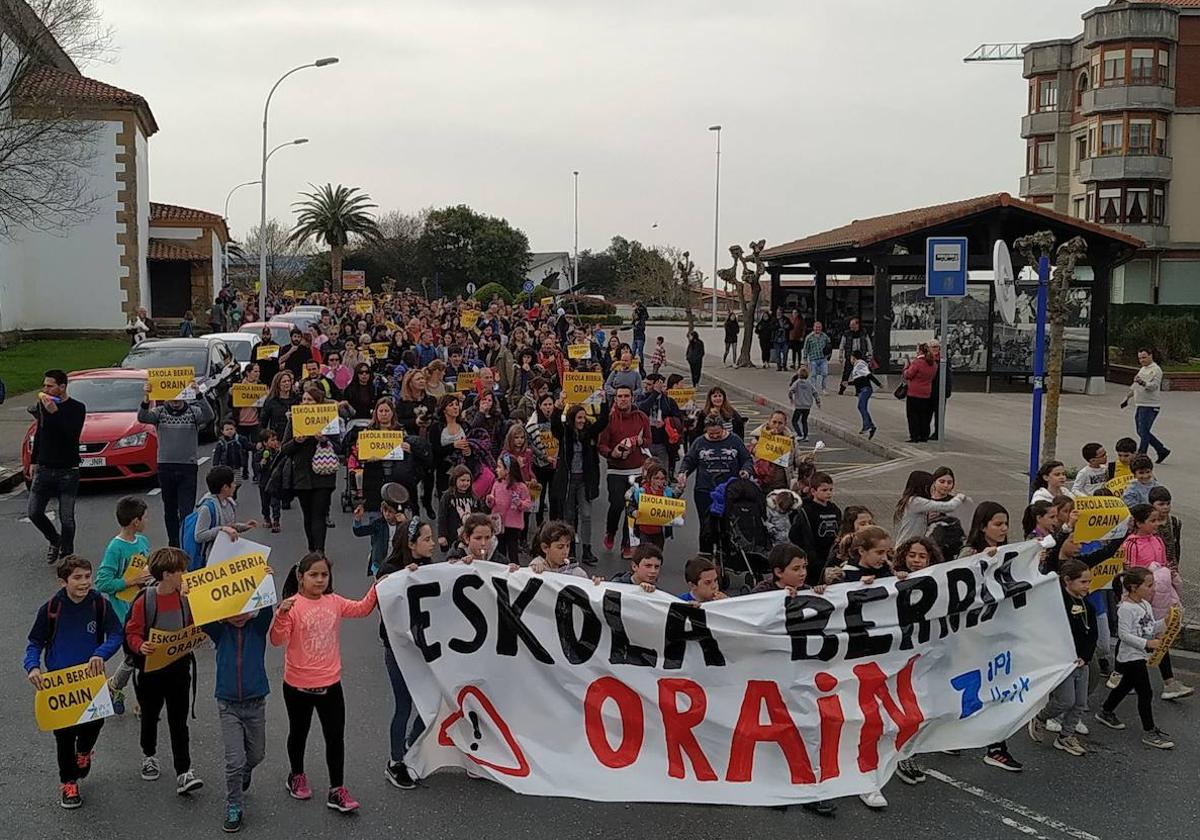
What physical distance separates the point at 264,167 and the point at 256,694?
→ 37.4m

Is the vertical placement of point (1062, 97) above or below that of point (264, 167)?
above

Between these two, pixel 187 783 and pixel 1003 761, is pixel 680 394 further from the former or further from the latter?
pixel 187 783

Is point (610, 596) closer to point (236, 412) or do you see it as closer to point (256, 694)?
point (256, 694)

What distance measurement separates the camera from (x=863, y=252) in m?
28.7

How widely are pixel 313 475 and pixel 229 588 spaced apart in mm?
4760

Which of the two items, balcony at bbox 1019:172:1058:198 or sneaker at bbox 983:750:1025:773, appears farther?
balcony at bbox 1019:172:1058:198

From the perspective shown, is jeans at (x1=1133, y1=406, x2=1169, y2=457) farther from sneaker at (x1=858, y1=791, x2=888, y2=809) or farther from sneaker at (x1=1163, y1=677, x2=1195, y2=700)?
sneaker at (x1=858, y1=791, x2=888, y2=809)

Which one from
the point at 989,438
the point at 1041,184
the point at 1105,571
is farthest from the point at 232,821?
the point at 1041,184

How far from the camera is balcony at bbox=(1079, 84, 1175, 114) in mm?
57250

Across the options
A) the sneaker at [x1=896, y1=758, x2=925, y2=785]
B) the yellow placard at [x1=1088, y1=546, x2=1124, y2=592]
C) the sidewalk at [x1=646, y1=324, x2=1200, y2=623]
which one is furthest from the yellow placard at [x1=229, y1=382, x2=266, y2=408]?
the yellow placard at [x1=1088, y1=546, x2=1124, y2=592]

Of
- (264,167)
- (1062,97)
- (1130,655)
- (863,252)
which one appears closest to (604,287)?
(1062,97)

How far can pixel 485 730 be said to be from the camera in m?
6.50

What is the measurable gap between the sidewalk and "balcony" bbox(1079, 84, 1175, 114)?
32091mm

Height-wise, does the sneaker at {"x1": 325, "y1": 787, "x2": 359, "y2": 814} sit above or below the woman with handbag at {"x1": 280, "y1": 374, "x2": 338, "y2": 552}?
below
